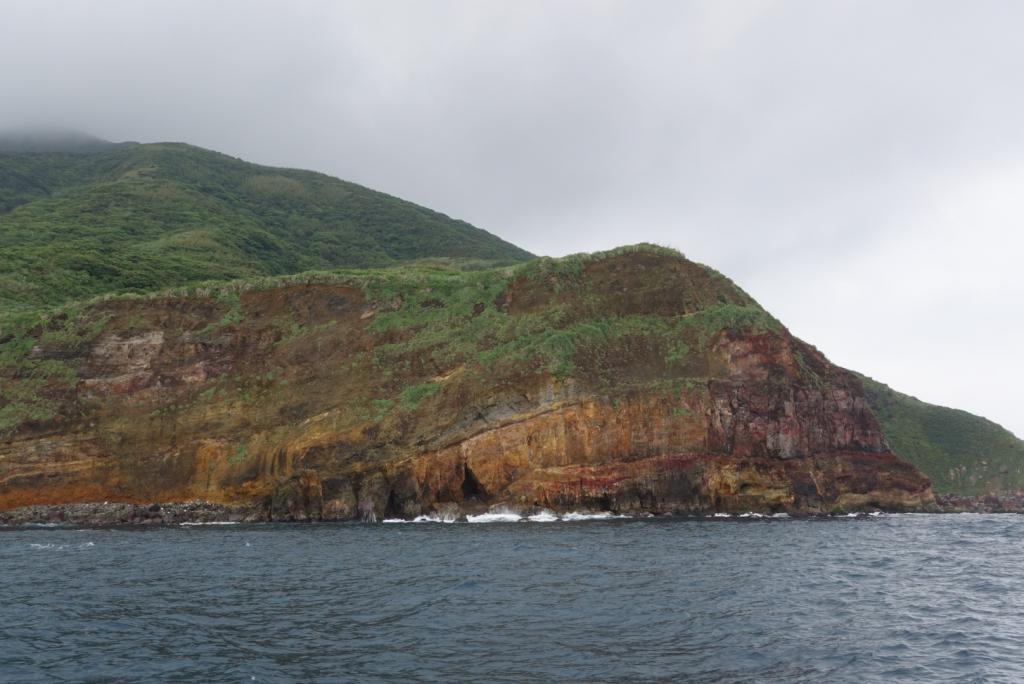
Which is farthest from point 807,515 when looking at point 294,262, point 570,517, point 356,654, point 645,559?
point 294,262

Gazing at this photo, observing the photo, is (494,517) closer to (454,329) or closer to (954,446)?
(454,329)

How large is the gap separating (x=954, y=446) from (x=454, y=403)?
3229 inches

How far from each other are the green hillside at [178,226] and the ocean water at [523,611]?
60738 mm

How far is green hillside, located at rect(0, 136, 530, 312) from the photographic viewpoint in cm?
8756

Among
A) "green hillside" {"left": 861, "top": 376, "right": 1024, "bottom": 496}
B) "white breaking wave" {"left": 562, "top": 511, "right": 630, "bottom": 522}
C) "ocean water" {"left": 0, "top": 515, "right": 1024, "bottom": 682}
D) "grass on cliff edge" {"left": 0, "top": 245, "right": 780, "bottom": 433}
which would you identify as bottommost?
"ocean water" {"left": 0, "top": 515, "right": 1024, "bottom": 682}

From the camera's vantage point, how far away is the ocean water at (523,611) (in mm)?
14477

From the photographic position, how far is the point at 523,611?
1941 cm

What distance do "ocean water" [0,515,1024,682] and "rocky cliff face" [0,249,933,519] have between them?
1713 centimetres

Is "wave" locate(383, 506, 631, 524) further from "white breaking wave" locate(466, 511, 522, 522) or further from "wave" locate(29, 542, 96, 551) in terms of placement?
"wave" locate(29, 542, 96, 551)

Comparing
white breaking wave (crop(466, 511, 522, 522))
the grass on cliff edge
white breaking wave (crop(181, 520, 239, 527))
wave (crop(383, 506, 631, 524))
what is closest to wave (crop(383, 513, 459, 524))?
wave (crop(383, 506, 631, 524))

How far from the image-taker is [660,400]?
54562mm

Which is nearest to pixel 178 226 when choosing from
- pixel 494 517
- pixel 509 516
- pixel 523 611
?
pixel 494 517

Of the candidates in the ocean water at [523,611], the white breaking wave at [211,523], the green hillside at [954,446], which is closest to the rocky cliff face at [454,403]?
the white breaking wave at [211,523]

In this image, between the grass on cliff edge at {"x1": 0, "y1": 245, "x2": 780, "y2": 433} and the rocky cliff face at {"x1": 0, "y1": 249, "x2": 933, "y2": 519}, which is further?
the grass on cliff edge at {"x1": 0, "y1": 245, "x2": 780, "y2": 433}
